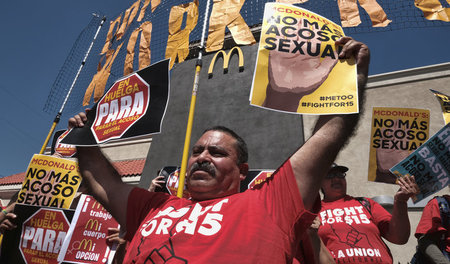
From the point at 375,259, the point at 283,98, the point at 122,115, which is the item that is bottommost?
the point at 375,259

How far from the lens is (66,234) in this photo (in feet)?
12.3

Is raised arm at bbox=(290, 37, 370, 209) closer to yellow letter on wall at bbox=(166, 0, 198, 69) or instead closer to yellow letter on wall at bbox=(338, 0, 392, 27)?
yellow letter on wall at bbox=(338, 0, 392, 27)

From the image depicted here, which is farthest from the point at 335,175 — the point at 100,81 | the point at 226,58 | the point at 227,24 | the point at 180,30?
the point at 226,58

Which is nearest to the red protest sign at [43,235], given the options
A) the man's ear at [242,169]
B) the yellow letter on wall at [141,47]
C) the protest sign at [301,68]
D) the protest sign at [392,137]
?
the yellow letter on wall at [141,47]

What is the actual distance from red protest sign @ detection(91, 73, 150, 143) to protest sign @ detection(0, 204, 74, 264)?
212cm

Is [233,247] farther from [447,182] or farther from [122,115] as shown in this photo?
[447,182]

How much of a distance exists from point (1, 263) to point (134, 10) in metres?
5.15

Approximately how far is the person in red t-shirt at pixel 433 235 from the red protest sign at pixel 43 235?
418 cm

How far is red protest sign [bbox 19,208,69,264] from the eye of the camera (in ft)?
11.8

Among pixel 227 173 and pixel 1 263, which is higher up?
pixel 227 173

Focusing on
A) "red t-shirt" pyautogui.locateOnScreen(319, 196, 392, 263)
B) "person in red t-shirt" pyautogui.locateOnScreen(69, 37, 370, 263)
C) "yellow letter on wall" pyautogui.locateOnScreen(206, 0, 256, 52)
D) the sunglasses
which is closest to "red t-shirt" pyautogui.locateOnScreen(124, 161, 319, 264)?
"person in red t-shirt" pyautogui.locateOnScreen(69, 37, 370, 263)

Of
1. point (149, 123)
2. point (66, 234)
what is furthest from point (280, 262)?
point (66, 234)

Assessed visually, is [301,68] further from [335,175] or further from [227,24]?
[227,24]

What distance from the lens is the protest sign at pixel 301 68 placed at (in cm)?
155
